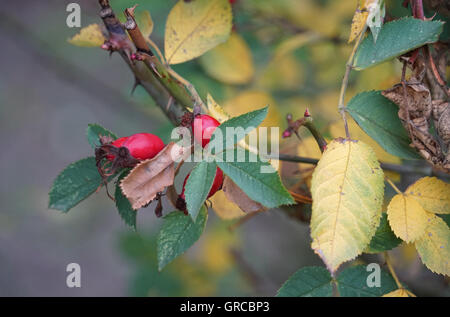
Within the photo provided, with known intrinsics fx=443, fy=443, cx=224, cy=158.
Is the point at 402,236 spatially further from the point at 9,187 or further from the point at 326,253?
the point at 9,187

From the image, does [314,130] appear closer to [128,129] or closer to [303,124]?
[303,124]

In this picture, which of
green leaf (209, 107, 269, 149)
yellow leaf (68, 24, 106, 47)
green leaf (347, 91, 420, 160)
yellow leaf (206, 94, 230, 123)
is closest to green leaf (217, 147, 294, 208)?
green leaf (209, 107, 269, 149)

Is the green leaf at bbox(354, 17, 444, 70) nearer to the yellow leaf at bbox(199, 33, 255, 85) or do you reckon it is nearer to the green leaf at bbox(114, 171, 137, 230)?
the green leaf at bbox(114, 171, 137, 230)

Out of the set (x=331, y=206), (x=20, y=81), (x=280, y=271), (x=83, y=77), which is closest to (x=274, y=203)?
(x=331, y=206)

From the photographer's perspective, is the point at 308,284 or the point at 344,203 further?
the point at 308,284

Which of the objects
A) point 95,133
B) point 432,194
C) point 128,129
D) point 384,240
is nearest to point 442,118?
point 432,194

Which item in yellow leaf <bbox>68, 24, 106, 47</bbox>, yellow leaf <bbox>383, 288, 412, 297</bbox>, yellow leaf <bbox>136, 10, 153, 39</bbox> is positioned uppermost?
yellow leaf <bbox>136, 10, 153, 39</bbox>
